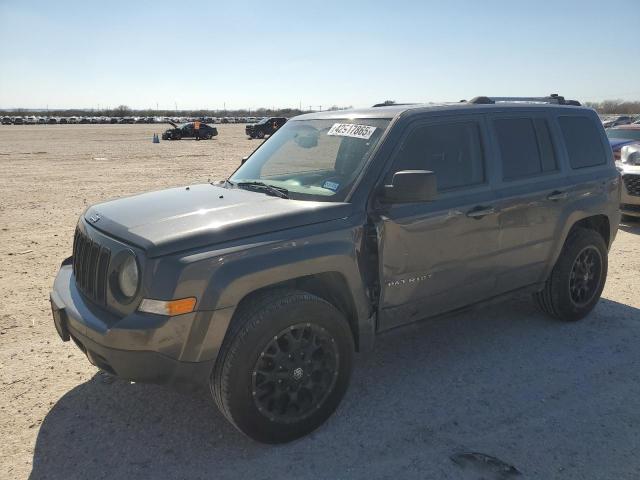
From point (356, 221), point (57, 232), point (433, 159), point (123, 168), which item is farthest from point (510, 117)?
point (123, 168)

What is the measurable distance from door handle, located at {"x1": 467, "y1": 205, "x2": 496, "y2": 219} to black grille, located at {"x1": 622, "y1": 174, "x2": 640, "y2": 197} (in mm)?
6465

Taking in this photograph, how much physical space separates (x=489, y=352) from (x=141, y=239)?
2933 millimetres

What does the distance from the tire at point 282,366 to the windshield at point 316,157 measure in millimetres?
794

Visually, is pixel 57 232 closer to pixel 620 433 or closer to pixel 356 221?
pixel 356 221

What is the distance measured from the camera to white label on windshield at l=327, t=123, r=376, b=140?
3.74 meters

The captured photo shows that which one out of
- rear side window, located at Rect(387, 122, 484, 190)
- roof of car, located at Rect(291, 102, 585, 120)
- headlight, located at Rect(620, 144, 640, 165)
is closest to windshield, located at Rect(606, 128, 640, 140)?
headlight, located at Rect(620, 144, 640, 165)

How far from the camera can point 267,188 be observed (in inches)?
149

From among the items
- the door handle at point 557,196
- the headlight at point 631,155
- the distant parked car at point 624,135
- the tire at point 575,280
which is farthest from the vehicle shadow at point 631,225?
the door handle at point 557,196

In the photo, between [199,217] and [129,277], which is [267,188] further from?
[129,277]

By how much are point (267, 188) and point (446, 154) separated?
1.31 metres

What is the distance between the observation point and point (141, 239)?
2881mm

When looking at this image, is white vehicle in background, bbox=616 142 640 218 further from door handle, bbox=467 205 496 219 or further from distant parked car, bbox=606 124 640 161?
door handle, bbox=467 205 496 219

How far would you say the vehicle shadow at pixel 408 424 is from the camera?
2.96 meters

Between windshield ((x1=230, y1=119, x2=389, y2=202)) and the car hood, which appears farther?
windshield ((x1=230, y1=119, x2=389, y2=202))
